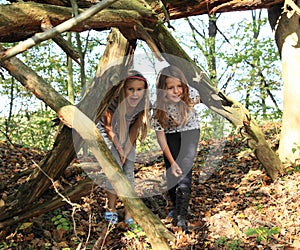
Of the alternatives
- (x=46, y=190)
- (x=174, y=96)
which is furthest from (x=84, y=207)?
(x=174, y=96)

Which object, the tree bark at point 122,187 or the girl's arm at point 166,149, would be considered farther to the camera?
the girl's arm at point 166,149

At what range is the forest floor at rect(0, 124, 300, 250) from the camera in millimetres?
3529

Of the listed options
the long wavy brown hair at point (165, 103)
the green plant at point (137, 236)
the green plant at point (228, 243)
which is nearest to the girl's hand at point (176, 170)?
the long wavy brown hair at point (165, 103)

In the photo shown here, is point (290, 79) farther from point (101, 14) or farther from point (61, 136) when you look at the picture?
point (61, 136)

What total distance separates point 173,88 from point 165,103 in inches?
7.8

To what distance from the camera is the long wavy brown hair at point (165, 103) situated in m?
4.21

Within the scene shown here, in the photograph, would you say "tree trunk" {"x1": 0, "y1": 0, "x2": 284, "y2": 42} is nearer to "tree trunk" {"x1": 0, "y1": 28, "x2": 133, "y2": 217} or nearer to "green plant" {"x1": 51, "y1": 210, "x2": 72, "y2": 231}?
"tree trunk" {"x1": 0, "y1": 28, "x2": 133, "y2": 217}

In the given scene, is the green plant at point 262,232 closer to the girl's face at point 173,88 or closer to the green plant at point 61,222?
the girl's face at point 173,88

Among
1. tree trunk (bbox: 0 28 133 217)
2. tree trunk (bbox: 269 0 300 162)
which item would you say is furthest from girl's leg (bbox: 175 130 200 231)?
tree trunk (bbox: 269 0 300 162)

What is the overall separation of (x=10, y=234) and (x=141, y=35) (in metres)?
2.53

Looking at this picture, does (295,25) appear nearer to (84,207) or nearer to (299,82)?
(299,82)

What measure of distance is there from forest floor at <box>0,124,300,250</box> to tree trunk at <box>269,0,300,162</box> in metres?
0.36

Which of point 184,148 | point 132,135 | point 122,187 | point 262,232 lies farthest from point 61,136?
point 262,232

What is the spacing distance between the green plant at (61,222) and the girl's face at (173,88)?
1733 mm
